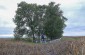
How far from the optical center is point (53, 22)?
59.5 meters

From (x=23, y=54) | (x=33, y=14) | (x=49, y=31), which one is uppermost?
(x=33, y=14)

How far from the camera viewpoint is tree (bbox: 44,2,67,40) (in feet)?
189

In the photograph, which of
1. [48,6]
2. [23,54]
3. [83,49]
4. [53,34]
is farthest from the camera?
[48,6]

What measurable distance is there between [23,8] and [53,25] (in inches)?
309

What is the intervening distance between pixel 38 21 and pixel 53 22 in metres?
3.32

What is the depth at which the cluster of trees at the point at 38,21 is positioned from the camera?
2306 inches

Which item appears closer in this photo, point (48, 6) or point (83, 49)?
point (83, 49)

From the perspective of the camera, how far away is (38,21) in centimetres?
5903

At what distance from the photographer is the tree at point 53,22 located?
5774cm

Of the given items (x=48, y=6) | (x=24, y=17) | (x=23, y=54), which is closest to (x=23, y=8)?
(x=24, y=17)

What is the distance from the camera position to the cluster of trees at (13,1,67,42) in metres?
58.6

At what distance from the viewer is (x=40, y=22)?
59.0 meters

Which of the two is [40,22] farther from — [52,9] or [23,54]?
[23,54]

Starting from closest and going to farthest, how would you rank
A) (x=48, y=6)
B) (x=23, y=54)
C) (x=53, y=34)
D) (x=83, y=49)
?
(x=83, y=49), (x=23, y=54), (x=53, y=34), (x=48, y=6)
